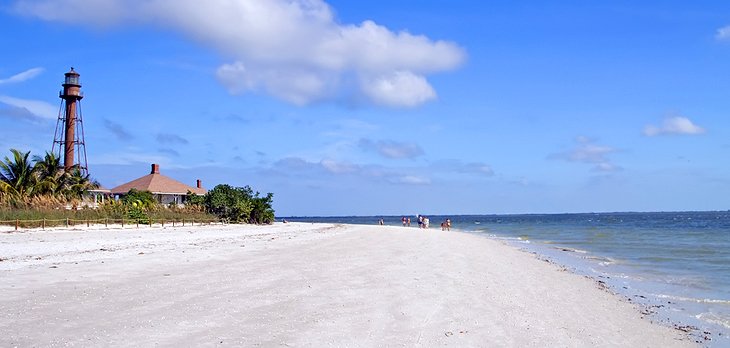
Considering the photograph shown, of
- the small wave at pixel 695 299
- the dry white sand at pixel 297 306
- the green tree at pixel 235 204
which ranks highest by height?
the green tree at pixel 235 204

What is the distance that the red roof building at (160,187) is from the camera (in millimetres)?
54188

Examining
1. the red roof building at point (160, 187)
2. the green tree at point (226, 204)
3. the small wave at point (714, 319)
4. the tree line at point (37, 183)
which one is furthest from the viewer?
the red roof building at point (160, 187)

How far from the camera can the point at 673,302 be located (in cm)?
1237

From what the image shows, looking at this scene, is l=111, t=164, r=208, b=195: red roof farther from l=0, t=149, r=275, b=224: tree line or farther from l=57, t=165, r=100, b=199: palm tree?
l=57, t=165, r=100, b=199: palm tree

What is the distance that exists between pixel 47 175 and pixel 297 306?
36.5m

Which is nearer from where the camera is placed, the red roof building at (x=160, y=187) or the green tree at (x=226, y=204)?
the green tree at (x=226, y=204)

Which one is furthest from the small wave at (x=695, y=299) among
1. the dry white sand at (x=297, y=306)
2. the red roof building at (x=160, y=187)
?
the red roof building at (x=160, y=187)

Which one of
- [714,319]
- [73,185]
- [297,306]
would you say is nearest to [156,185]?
[73,185]

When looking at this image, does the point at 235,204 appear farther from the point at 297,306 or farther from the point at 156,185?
the point at 297,306

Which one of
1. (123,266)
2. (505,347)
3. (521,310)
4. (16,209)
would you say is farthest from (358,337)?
(16,209)

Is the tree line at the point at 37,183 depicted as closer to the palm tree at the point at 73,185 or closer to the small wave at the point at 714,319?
the palm tree at the point at 73,185

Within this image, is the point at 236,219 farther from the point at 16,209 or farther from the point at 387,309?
the point at 387,309

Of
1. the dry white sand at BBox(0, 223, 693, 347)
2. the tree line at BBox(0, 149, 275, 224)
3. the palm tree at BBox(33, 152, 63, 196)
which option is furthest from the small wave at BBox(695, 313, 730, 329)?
the palm tree at BBox(33, 152, 63, 196)

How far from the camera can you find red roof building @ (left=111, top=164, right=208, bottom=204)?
54188mm
